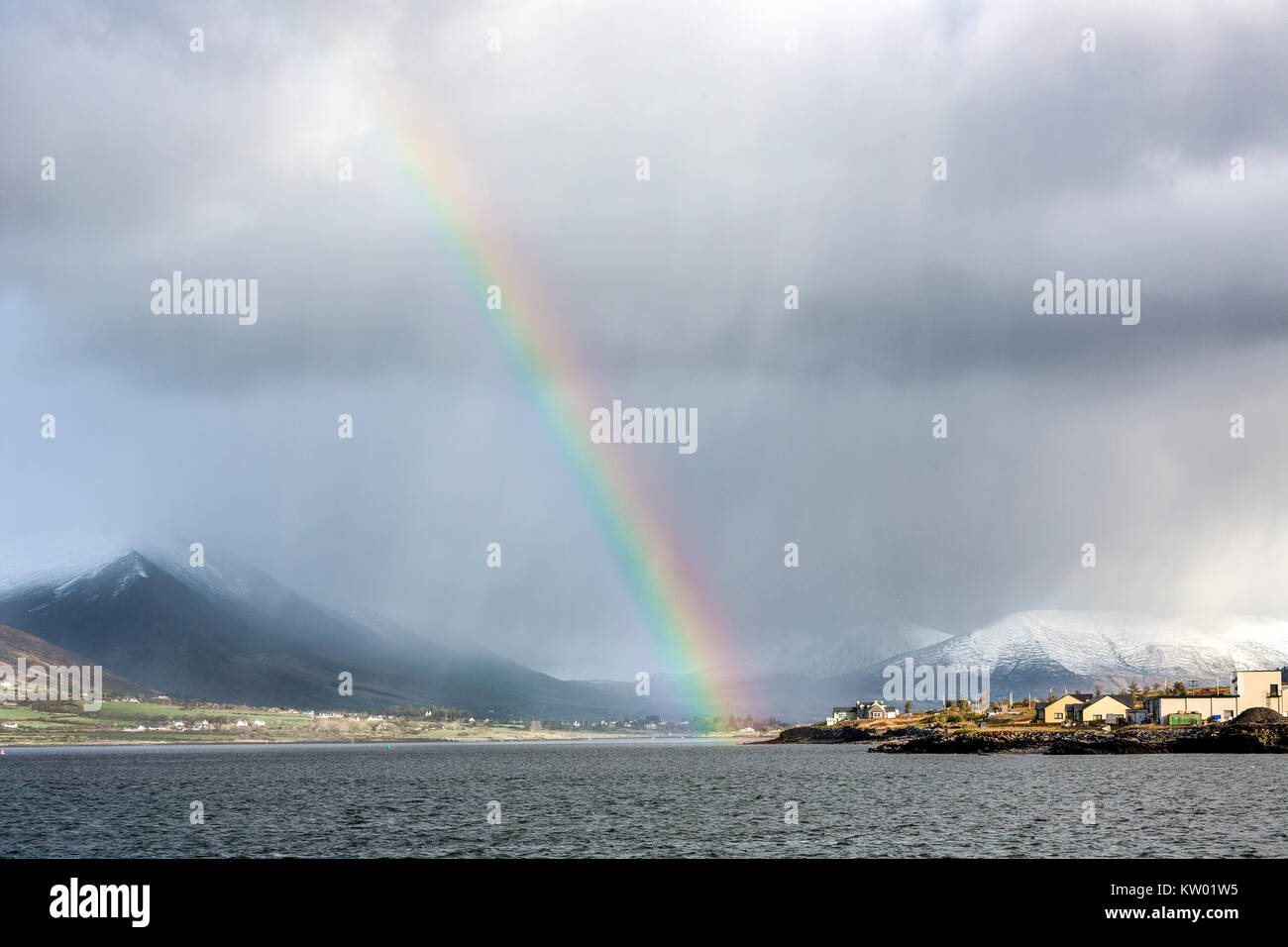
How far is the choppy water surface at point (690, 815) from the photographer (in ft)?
263

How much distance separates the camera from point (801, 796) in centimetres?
12988

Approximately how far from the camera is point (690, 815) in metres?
106

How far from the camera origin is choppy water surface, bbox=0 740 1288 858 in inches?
3155
